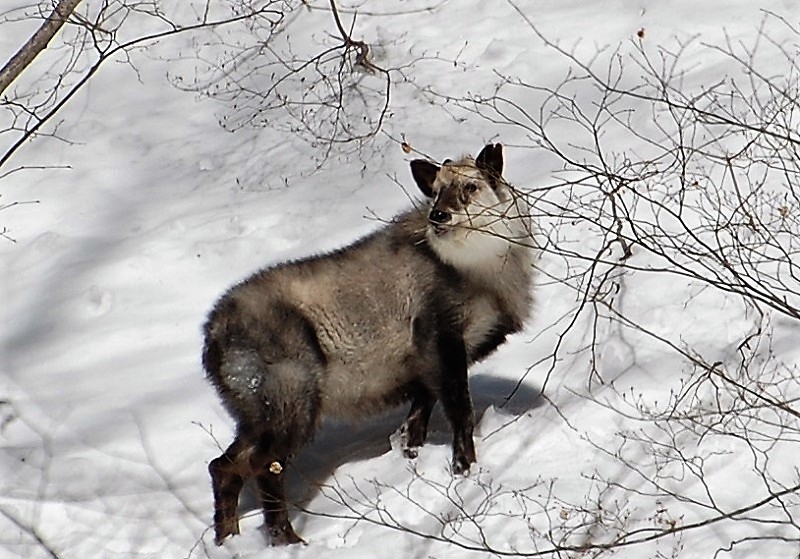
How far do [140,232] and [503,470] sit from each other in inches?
138

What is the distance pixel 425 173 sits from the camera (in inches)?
247

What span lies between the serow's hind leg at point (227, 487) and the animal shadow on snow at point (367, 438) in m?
0.23

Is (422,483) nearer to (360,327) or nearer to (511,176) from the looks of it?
(360,327)

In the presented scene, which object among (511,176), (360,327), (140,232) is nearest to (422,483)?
(360,327)

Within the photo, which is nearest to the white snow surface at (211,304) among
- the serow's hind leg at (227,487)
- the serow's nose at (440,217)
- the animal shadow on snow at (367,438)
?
the animal shadow on snow at (367,438)

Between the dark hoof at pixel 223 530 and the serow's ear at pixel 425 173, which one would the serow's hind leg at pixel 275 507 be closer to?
the dark hoof at pixel 223 530

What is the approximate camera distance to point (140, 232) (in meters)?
8.49

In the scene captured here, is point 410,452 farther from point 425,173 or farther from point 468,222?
point 425,173

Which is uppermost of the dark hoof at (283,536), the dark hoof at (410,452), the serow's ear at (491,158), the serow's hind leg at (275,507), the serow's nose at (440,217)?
the serow's ear at (491,158)

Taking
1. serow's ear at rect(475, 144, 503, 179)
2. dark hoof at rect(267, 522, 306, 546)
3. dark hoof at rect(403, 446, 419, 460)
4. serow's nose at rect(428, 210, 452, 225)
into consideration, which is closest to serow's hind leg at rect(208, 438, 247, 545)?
dark hoof at rect(267, 522, 306, 546)

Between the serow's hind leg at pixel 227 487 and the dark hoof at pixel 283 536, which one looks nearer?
the dark hoof at pixel 283 536

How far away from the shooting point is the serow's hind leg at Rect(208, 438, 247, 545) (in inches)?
228

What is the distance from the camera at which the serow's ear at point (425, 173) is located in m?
6.23

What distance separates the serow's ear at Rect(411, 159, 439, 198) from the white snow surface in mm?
1056
